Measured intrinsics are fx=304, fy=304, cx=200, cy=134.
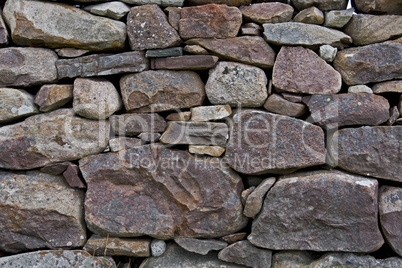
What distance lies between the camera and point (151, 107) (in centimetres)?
222

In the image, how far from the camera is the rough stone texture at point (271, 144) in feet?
6.81

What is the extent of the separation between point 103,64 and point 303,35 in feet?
4.71

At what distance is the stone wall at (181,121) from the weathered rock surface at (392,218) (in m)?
0.08

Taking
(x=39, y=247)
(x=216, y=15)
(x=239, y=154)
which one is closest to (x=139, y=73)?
(x=216, y=15)

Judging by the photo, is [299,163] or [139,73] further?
[139,73]

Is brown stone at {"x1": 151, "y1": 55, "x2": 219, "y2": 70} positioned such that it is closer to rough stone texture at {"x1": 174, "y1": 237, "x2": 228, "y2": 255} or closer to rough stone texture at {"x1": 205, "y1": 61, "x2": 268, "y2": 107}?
rough stone texture at {"x1": 205, "y1": 61, "x2": 268, "y2": 107}

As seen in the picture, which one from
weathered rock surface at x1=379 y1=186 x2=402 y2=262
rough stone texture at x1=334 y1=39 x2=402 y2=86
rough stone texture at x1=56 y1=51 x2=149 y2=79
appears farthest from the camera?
rough stone texture at x1=56 y1=51 x2=149 y2=79

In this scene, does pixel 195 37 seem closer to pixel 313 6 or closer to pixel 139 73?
pixel 139 73

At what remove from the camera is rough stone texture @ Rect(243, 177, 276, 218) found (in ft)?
6.86

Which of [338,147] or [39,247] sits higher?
[338,147]

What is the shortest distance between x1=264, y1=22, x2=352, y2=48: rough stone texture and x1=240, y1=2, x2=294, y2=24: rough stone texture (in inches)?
2.0

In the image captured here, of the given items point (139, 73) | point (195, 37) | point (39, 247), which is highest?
point (195, 37)

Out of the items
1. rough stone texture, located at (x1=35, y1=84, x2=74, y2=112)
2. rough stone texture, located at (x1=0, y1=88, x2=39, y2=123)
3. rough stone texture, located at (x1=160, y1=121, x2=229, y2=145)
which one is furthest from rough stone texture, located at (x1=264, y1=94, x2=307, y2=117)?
rough stone texture, located at (x1=0, y1=88, x2=39, y2=123)

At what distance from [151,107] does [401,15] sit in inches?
73.6
